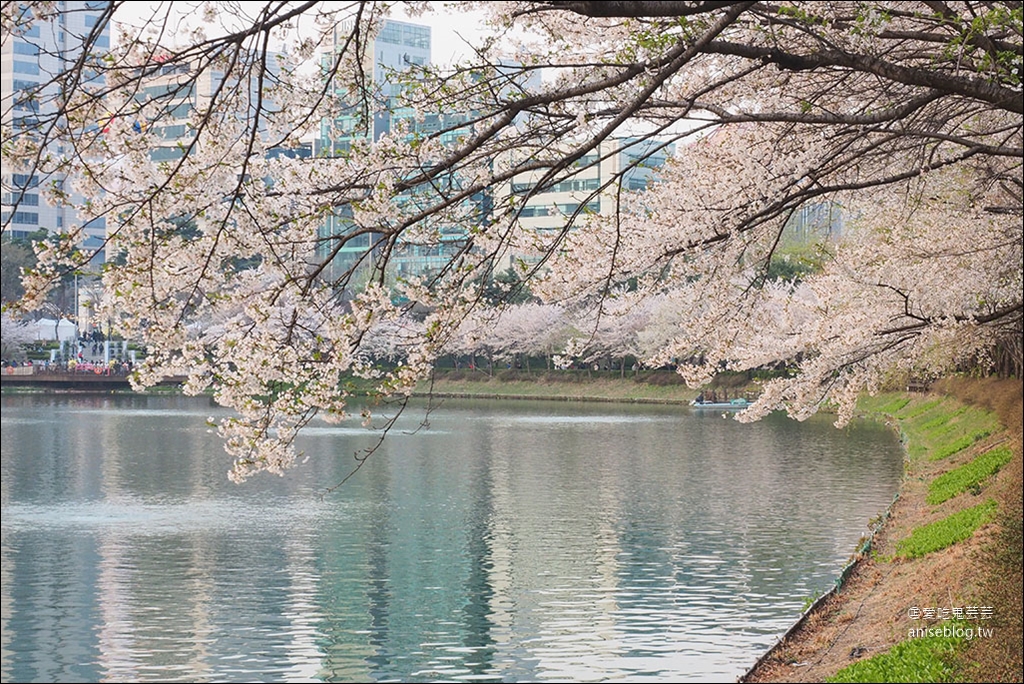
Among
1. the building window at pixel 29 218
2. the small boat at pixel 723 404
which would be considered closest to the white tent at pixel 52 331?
the building window at pixel 29 218

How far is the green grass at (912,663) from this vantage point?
24.7ft

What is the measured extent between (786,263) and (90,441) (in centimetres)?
3135

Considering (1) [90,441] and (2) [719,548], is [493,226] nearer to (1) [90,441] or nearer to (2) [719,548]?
(2) [719,548]

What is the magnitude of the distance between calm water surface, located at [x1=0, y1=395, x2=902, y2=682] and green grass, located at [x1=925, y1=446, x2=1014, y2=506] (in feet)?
4.58

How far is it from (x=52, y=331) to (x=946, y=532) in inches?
2777

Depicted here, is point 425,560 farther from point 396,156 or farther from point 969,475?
point 396,156

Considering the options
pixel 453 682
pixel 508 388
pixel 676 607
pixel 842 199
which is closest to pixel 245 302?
pixel 453 682

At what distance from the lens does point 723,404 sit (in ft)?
162

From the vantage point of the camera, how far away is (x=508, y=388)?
6069 centimetres

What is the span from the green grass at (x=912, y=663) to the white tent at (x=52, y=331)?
2545 inches

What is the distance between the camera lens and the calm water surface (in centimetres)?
1137

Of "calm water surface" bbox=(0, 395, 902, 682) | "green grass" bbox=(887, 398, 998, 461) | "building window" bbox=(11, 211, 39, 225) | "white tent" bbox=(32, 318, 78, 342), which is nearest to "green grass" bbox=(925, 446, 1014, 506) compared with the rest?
"calm water surface" bbox=(0, 395, 902, 682)

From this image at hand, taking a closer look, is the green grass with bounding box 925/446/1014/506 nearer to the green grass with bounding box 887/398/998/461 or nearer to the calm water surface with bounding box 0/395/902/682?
the calm water surface with bounding box 0/395/902/682

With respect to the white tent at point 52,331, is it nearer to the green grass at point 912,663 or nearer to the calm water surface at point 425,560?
the calm water surface at point 425,560
